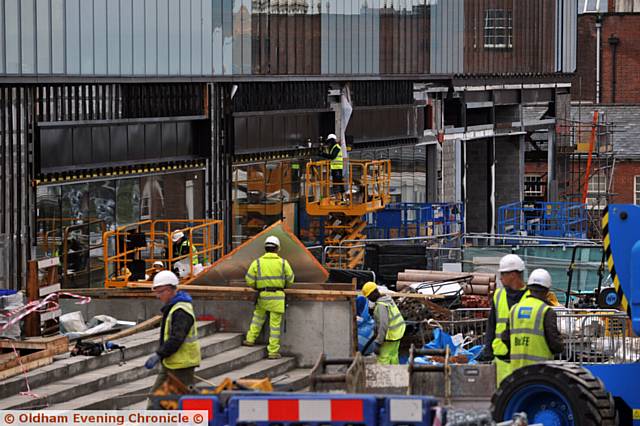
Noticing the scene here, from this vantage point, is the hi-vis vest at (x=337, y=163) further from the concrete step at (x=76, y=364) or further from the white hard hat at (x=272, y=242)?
the concrete step at (x=76, y=364)

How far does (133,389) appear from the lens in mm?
18312

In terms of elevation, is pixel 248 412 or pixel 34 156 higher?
pixel 34 156

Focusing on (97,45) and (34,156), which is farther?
(97,45)

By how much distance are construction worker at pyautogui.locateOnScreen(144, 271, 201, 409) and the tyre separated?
11.0ft

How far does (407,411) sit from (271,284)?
10530mm

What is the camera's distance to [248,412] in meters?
11.6

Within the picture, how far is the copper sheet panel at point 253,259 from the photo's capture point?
76.7 ft

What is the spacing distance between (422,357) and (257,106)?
64.4 ft

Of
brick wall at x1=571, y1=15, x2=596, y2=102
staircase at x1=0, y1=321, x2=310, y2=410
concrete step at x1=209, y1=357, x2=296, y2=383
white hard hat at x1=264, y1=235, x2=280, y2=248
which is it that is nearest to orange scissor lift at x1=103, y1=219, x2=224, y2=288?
white hard hat at x1=264, y1=235, x2=280, y2=248

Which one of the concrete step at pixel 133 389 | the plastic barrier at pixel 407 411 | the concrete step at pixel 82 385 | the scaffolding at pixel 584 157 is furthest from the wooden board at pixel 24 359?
the scaffolding at pixel 584 157

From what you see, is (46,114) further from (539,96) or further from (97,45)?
(539,96)

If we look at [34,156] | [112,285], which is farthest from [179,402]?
[34,156]

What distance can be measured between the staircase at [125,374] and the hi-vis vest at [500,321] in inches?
91.6

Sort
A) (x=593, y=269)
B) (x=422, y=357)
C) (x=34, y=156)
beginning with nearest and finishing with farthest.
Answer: (x=422, y=357) → (x=34, y=156) → (x=593, y=269)
